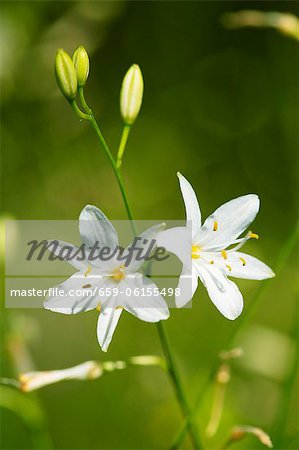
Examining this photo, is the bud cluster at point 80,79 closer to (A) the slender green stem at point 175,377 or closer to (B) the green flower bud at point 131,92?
(B) the green flower bud at point 131,92

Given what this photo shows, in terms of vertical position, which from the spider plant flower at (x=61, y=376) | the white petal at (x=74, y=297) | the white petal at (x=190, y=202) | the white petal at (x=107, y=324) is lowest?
the spider plant flower at (x=61, y=376)

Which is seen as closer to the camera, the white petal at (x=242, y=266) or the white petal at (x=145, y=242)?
the white petal at (x=145, y=242)

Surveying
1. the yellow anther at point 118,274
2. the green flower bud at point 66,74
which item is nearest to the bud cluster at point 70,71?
the green flower bud at point 66,74

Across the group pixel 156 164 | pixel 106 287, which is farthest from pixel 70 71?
pixel 156 164

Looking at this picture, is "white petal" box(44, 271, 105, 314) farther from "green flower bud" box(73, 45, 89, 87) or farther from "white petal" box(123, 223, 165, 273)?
"green flower bud" box(73, 45, 89, 87)

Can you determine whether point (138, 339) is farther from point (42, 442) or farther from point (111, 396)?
point (42, 442)
